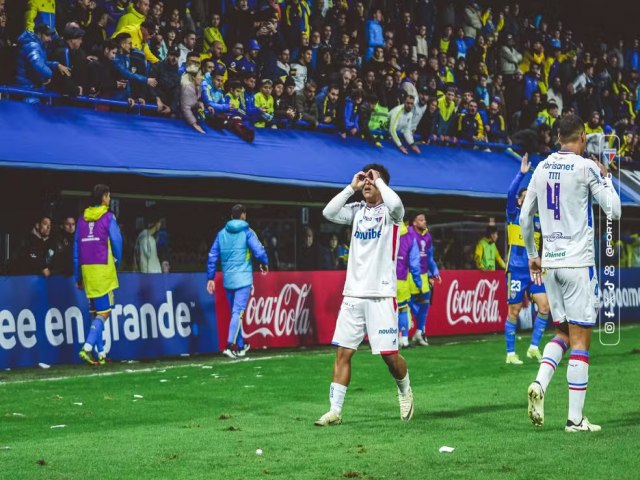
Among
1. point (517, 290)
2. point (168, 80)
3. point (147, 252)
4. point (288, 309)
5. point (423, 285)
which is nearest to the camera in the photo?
point (517, 290)

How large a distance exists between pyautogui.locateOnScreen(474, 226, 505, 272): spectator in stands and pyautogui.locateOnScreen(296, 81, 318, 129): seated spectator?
4269 mm

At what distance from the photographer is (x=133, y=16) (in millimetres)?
20406

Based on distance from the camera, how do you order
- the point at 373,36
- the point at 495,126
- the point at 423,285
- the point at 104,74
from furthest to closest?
the point at 495,126
the point at 373,36
the point at 423,285
the point at 104,74

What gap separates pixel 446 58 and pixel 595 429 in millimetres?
20915

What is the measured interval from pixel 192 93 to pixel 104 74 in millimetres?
1926

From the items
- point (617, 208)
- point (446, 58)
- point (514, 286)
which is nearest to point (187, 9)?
point (446, 58)

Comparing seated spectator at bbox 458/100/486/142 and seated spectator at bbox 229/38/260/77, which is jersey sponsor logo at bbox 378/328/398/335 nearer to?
seated spectator at bbox 229/38/260/77

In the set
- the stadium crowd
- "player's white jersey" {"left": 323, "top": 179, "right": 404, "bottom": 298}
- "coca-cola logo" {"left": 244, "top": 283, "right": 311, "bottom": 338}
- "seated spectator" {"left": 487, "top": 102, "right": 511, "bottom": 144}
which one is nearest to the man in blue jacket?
"coca-cola logo" {"left": 244, "top": 283, "right": 311, "bottom": 338}

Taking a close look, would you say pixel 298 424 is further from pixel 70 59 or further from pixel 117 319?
pixel 70 59

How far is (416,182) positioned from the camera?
24109 mm

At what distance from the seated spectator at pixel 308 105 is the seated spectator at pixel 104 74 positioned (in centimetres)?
465

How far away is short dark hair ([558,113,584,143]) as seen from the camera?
30.0ft

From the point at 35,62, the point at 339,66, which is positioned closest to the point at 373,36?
the point at 339,66

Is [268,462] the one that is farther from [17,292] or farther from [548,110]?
[548,110]
